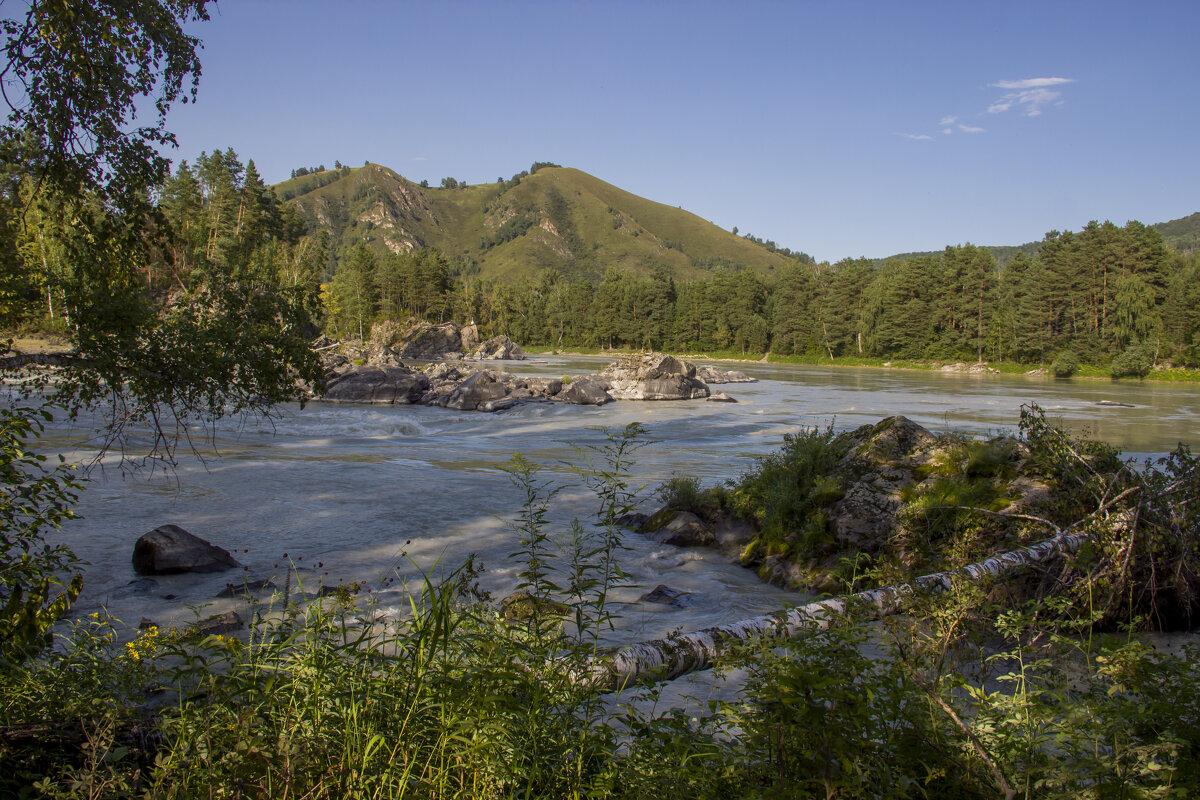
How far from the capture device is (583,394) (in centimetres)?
3341

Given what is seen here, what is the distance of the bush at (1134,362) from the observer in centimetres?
5472

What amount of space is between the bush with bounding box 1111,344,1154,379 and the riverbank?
63cm

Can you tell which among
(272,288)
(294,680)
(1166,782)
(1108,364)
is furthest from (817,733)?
(1108,364)

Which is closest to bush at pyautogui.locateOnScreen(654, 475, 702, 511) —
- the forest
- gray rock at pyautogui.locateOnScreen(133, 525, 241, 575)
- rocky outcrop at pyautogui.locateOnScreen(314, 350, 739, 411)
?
gray rock at pyautogui.locateOnScreen(133, 525, 241, 575)

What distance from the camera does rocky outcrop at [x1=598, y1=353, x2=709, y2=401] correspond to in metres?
37.3

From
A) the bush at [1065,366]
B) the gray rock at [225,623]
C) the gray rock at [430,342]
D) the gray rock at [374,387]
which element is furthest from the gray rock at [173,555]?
the gray rock at [430,342]

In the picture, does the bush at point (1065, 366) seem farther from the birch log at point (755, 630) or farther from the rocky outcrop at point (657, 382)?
the birch log at point (755, 630)

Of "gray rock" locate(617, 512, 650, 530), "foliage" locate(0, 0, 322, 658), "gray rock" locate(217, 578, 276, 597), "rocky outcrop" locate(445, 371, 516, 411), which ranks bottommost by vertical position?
"gray rock" locate(617, 512, 650, 530)

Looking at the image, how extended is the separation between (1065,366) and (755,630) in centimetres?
6823

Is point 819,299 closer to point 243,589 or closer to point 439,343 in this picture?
point 439,343

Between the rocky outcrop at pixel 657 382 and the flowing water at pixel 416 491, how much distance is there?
404cm

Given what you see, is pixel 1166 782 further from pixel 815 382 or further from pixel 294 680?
pixel 815 382

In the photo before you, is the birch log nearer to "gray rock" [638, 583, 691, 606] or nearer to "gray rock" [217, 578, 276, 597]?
"gray rock" [638, 583, 691, 606]

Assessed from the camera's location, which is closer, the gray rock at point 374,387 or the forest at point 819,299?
the gray rock at point 374,387
